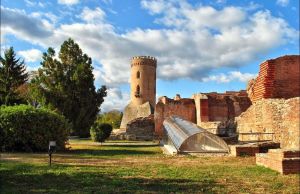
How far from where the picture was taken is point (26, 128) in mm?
18375

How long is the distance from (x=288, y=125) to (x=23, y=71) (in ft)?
133

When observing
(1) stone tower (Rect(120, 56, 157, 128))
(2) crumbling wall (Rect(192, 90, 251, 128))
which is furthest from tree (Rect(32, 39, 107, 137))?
(1) stone tower (Rect(120, 56, 157, 128))

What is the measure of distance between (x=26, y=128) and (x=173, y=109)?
2836 centimetres

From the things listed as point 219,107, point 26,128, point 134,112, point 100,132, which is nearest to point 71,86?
point 100,132

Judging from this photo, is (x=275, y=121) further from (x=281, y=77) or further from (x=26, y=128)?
(x=26, y=128)

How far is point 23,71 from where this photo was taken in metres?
49.2

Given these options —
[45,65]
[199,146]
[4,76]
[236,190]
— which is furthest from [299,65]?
[4,76]

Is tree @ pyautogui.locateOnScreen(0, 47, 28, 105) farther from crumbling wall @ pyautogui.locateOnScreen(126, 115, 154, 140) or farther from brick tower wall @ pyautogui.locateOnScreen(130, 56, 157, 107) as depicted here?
brick tower wall @ pyautogui.locateOnScreen(130, 56, 157, 107)

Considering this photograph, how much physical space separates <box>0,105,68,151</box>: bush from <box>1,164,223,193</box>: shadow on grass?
8.52 metres

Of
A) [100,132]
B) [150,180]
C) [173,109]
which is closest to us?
[150,180]

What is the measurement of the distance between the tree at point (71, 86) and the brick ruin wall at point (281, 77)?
17.6 meters

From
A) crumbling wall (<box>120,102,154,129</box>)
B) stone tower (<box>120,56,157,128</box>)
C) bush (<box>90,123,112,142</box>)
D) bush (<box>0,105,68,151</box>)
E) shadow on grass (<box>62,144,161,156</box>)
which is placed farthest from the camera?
stone tower (<box>120,56,157,128</box>)

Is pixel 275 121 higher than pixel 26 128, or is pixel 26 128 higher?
pixel 275 121

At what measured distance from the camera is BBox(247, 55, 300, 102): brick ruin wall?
1673 centimetres
